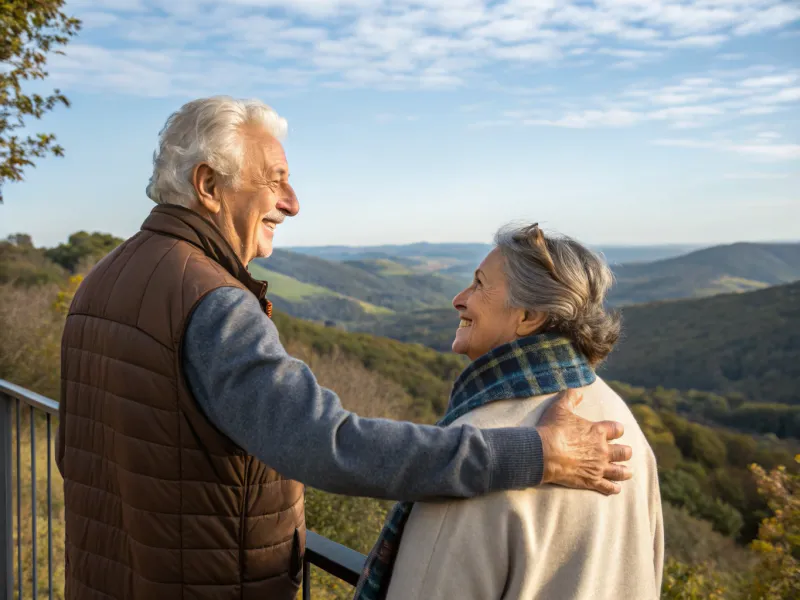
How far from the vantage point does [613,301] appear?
1324 mm

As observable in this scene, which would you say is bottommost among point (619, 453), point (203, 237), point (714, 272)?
point (714, 272)

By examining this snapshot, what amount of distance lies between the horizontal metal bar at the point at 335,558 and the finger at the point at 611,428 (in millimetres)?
523

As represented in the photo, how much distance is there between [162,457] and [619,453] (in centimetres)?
79

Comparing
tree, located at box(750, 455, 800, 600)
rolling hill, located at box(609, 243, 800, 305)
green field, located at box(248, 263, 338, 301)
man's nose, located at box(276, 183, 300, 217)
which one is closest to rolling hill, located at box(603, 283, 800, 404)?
rolling hill, located at box(609, 243, 800, 305)

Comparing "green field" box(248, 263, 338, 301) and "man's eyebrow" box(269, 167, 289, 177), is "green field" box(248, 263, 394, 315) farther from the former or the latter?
"man's eyebrow" box(269, 167, 289, 177)

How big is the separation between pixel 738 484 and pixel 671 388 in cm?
1461

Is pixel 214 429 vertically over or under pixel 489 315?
under

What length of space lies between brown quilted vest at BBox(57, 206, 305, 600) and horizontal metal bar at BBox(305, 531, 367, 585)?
38 mm

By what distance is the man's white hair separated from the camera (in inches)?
56.1

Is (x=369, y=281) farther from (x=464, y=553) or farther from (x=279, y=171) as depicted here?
(x=464, y=553)

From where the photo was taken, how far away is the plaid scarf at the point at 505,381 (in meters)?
1.19

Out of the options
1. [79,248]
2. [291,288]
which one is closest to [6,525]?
[79,248]

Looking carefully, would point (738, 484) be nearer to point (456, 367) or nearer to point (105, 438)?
point (456, 367)

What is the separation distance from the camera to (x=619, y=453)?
46.1 inches
